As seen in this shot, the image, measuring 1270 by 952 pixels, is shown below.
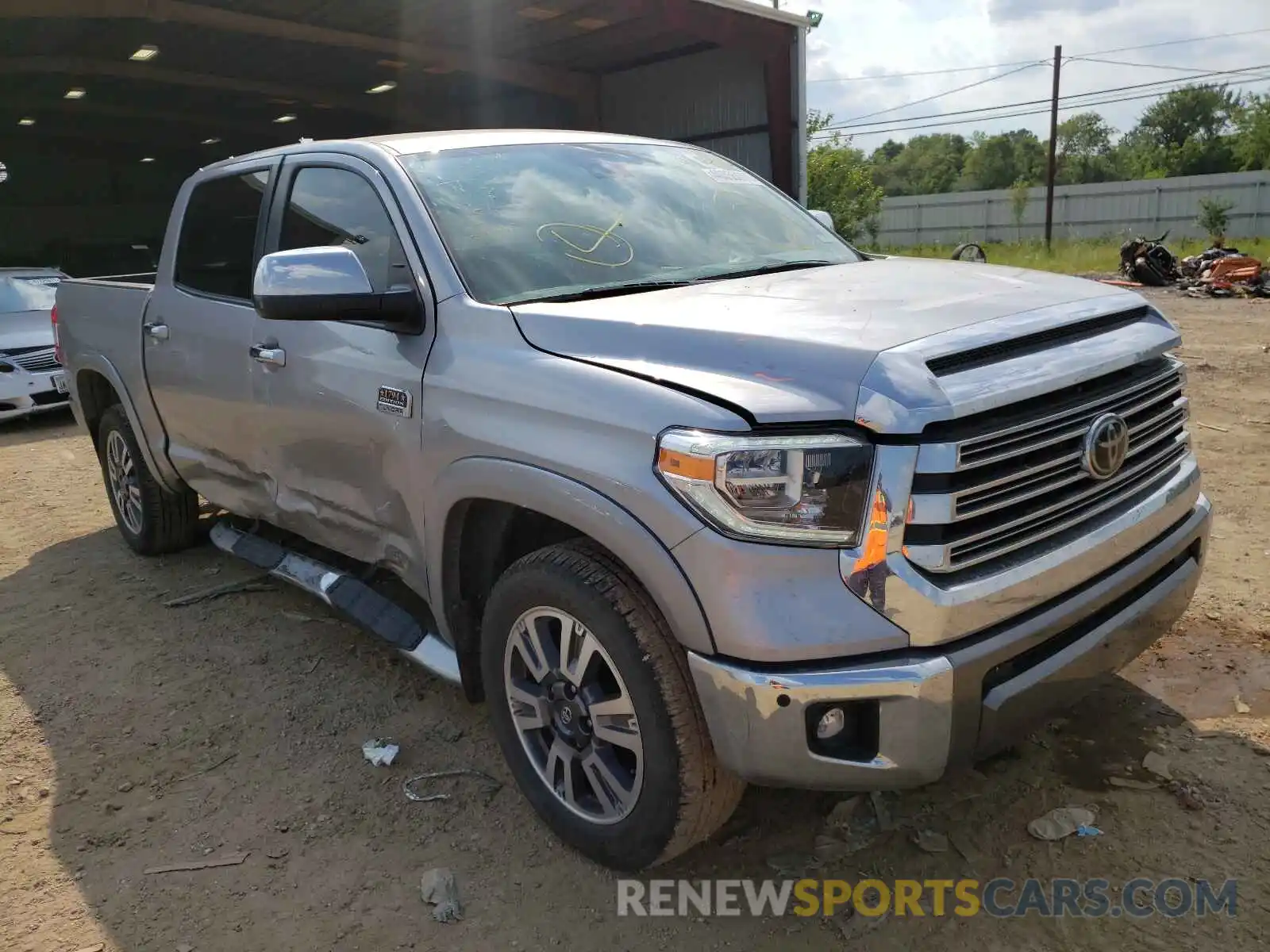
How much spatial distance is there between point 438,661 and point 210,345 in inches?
71.3

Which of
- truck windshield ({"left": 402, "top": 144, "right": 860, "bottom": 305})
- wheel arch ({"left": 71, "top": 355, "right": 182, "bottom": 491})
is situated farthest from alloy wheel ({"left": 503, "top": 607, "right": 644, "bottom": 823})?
wheel arch ({"left": 71, "top": 355, "right": 182, "bottom": 491})

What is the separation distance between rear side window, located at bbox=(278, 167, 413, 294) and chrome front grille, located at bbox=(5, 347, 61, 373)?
7302 mm

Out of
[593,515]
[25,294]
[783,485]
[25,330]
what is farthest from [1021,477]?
[25,294]

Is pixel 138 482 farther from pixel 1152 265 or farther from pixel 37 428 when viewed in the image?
pixel 1152 265

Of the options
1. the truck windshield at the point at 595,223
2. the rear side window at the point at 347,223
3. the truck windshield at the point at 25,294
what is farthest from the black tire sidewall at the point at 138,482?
the truck windshield at the point at 25,294

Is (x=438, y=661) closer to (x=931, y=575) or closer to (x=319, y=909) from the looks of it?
(x=319, y=909)

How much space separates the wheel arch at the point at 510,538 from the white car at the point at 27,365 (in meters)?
7.80

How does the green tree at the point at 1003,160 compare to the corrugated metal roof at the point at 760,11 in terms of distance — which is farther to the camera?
the green tree at the point at 1003,160

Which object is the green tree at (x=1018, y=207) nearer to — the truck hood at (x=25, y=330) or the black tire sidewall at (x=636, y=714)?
the truck hood at (x=25, y=330)

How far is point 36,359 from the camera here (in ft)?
31.8

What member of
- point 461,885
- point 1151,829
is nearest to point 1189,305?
point 1151,829

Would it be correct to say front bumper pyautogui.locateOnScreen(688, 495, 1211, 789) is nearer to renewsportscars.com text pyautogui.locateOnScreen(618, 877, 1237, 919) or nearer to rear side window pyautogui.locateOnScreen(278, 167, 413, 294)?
renewsportscars.com text pyautogui.locateOnScreen(618, 877, 1237, 919)

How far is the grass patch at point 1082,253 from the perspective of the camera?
82.5ft

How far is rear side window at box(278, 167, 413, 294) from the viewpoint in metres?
3.14
